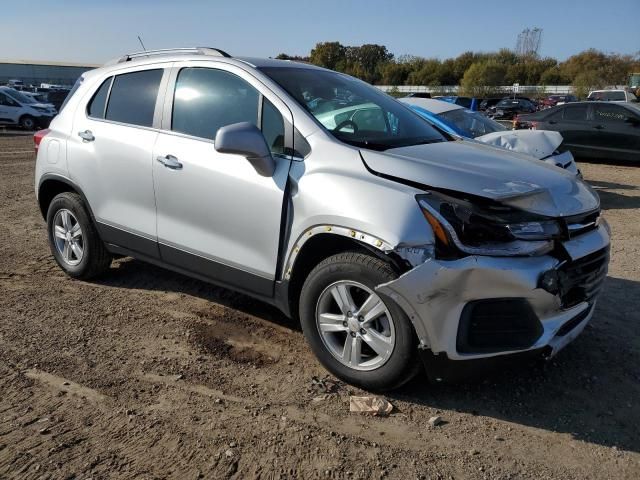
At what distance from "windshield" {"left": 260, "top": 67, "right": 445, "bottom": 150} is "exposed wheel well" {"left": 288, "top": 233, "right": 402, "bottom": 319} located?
2.00 ft

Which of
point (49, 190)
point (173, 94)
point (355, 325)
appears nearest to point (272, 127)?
point (173, 94)

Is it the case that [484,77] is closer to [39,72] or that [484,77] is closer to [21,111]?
[21,111]

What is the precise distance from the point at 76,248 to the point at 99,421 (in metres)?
2.35

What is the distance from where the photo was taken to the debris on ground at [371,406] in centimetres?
303

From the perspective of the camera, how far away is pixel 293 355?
3670 millimetres

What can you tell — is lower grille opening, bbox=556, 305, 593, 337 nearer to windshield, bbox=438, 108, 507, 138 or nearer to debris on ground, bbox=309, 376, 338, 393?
debris on ground, bbox=309, 376, 338, 393

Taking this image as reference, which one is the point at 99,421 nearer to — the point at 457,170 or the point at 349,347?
the point at 349,347

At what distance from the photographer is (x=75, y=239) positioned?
4.86 meters

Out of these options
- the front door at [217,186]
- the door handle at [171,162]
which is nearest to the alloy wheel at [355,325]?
the front door at [217,186]

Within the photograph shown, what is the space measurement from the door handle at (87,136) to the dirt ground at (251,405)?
128 centimetres

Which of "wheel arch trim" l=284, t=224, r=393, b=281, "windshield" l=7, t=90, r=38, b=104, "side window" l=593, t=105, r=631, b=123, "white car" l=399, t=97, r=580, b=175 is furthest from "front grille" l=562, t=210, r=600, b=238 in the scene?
"windshield" l=7, t=90, r=38, b=104

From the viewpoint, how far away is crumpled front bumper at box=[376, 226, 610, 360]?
2730 millimetres

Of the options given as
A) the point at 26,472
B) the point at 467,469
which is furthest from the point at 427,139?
the point at 26,472

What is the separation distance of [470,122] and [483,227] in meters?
6.56
